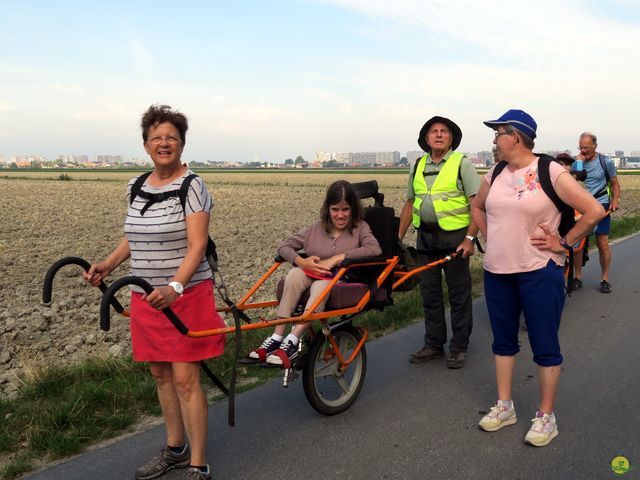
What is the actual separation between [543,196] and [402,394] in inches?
77.8

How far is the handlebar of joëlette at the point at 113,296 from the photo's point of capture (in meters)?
2.98

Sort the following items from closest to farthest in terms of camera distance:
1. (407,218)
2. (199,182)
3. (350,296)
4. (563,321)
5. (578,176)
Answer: (199,182)
(350,296)
(407,218)
(563,321)
(578,176)

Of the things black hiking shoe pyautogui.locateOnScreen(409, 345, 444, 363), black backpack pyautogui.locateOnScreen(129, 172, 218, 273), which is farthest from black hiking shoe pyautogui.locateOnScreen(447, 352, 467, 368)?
black backpack pyautogui.locateOnScreen(129, 172, 218, 273)

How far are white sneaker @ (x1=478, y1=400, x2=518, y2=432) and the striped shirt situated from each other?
213 centimetres

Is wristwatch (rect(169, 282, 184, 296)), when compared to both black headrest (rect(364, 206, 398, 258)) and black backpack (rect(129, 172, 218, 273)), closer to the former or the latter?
black backpack (rect(129, 172, 218, 273))

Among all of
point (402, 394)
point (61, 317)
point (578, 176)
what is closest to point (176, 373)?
point (402, 394)

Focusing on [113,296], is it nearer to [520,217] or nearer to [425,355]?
[520,217]

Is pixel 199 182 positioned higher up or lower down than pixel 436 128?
lower down

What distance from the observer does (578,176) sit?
8.64 meters

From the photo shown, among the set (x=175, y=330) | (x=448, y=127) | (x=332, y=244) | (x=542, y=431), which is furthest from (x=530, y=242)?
(x=175, y=330)

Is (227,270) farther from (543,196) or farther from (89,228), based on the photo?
(89,228)

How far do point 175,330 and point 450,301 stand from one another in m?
3.22

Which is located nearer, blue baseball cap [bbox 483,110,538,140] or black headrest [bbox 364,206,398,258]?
blue baseball cap [bbox 483,110,538,140]

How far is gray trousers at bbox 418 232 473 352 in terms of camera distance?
19.5 feet
